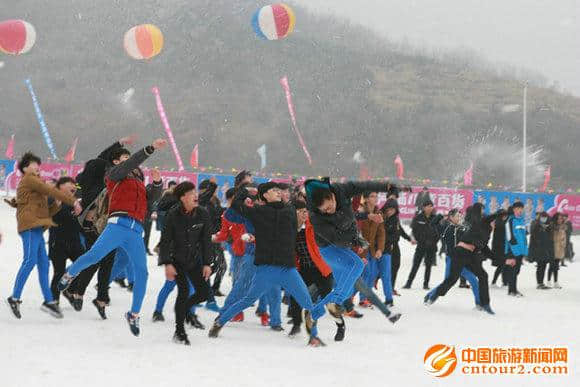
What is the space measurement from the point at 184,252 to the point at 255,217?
0.71 m

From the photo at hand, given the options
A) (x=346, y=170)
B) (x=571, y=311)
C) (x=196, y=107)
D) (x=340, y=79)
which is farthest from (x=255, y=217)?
(x=340, y=79)

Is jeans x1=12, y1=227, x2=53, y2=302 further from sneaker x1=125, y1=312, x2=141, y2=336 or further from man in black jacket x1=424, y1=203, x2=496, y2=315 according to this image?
man in black jacket x1=424, y1=203, x2=496, y2=315

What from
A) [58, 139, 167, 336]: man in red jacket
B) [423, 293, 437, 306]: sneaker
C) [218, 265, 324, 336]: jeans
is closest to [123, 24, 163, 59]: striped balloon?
[423, 293, 437, 306]: sneaker

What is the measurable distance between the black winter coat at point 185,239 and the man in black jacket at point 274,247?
0.41 metres

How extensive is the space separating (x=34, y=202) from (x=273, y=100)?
231 feet

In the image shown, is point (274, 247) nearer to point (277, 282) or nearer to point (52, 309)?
point (277, 282)

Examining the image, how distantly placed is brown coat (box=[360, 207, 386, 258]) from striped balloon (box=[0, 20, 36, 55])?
16.0 metres

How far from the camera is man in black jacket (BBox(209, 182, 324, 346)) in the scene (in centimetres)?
720

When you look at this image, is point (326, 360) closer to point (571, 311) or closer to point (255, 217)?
point (255, 217)

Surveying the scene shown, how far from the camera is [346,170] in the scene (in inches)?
2547

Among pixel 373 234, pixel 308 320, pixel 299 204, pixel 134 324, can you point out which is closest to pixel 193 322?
pixel 134 324

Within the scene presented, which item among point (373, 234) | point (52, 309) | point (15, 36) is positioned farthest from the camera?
point (15, 36)

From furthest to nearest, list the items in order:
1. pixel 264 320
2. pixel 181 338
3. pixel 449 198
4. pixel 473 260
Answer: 1. pixel 449 198
2. pixel 473 260
3. pixel 264 320
4. pixel 181 338

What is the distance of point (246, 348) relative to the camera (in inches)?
284
